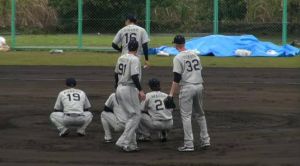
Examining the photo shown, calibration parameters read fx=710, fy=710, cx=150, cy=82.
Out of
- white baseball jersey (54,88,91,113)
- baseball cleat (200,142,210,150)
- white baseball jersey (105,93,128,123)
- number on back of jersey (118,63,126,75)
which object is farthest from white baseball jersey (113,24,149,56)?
baseball cleat (200,142,210,150)

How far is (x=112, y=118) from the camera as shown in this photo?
513 inches

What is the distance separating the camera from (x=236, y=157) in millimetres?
11383

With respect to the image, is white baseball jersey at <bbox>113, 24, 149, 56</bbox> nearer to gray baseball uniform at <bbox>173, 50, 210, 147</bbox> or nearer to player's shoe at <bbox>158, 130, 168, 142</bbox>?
player's shoe at <bbox>158, 130, 168, 142</bbox>

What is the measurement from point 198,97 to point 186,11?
31.3m

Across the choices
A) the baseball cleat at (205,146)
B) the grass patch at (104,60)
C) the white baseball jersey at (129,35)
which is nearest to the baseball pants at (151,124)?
the baseball cleat at (205,146)

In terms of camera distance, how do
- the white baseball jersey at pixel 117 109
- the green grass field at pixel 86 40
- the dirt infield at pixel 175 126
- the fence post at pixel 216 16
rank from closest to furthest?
1. the dirt infield at pixel 175 126
2. the white baseball jersey at pixel 117 109
3. the fence post at pixel 216 16
4. the green grass field at pixel 86 40

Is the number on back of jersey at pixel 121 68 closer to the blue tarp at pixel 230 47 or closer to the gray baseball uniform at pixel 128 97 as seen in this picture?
the gray baseball uniform at pixel 128 97

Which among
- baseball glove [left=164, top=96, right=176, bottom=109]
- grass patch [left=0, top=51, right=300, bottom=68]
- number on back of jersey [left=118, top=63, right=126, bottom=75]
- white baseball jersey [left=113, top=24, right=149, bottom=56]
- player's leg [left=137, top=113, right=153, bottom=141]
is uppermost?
white baseball jersey [left=113, top=24, right=149, bottom=56]

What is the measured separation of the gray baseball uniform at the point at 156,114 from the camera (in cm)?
1297

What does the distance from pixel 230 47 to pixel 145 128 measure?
23.7 metres

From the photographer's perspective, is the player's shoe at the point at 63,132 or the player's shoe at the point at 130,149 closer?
the player's shoe at the point at 130,149

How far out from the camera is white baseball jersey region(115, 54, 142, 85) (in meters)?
12.1

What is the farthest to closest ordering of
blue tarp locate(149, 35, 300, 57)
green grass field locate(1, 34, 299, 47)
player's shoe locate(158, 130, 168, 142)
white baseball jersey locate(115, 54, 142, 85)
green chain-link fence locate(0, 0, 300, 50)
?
green grass field locate(1, 34, 299, 47)
green chain-link fence locate(0, 0, 300, 50)
blue tarp locate(149, 35, 300, 57)
player's shoe locate(158, 130, 168, 142)
white baseball jersey locate(115, 54, 142, 85)

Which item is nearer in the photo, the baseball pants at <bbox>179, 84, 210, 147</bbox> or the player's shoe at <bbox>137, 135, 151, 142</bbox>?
the baseball pants at <bbox>179, 84, 210, 147</bbox>
